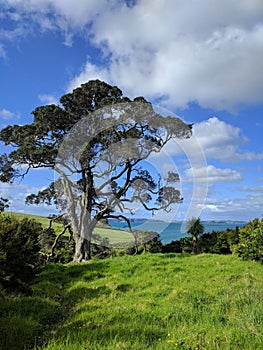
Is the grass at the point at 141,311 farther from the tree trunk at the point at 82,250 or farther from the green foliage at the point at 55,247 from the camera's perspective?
the green foliage at the point at 55,247

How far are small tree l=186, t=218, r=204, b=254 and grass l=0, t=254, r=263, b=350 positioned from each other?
8.94 meters

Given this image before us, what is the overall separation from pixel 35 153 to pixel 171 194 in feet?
27.5

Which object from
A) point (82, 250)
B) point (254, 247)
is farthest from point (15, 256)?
point (82, 250)

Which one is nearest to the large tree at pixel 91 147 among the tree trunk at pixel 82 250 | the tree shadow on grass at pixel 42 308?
the tree trunk at pixel 82 250

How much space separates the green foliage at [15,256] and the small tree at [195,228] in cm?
1372

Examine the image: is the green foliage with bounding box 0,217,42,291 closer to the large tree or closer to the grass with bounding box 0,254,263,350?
the grass with bounding box 0,254,263,350

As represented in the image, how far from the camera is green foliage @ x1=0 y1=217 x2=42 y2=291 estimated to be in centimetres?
673

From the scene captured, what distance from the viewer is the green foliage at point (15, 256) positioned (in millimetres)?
6730

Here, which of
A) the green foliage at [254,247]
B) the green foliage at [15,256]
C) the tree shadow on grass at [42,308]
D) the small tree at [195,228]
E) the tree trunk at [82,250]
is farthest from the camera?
the small tree at [195,228]

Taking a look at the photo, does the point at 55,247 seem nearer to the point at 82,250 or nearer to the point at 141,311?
the point at 82,250

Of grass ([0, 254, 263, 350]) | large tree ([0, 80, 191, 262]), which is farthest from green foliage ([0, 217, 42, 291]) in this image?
large tree ([0, 80, 191, 262])

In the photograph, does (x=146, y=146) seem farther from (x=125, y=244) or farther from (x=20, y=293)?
(x=20, y=293)

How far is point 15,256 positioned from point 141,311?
313cm

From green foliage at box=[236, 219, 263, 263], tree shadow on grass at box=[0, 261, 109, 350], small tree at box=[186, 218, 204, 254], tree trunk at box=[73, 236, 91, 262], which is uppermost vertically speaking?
small tree at box=[186, 218, 204, 254]
